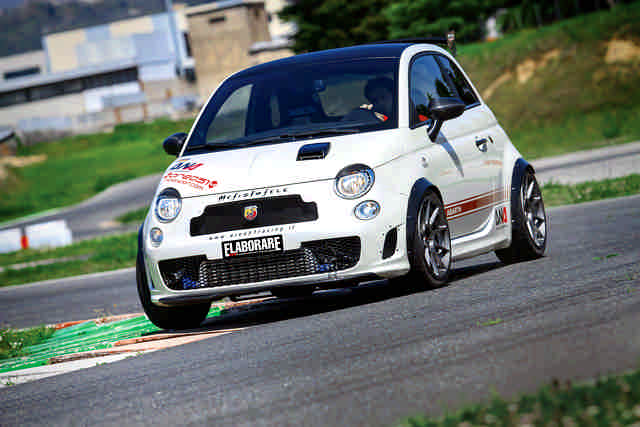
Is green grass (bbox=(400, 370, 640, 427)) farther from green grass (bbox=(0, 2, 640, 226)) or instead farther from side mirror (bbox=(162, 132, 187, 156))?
green grass (bbox=(0, 2, 640, 226))

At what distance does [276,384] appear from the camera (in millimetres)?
5012

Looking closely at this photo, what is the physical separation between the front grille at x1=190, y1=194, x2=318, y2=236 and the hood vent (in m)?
0.34

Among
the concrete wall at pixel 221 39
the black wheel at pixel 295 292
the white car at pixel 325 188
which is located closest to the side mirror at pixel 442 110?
the white car at pixel 325 188

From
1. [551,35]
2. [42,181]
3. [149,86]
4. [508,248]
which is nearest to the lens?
[508,248]

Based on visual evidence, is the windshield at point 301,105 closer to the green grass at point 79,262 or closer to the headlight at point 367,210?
the headlight at point 367,210

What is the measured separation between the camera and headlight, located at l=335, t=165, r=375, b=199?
709cm

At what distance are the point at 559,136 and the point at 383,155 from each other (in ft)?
95.7

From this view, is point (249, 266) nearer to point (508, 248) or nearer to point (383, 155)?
point (383, 155)

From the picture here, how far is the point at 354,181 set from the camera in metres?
7.11

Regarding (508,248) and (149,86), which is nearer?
(508,248)

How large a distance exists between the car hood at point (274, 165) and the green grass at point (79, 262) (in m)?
10.5

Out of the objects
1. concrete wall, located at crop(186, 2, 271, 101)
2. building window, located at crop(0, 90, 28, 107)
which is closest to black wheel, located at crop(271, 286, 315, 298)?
concrete wall, located at crop(186, 2, 271, 101)

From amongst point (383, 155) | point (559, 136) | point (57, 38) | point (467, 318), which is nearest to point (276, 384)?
point (467, 318)

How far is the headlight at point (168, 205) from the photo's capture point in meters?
7.37
